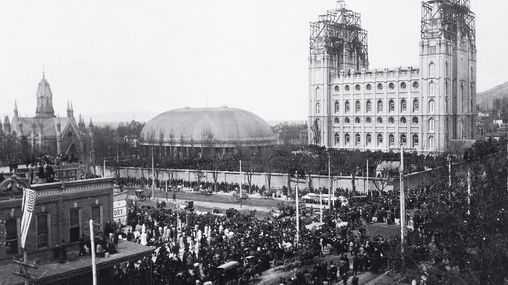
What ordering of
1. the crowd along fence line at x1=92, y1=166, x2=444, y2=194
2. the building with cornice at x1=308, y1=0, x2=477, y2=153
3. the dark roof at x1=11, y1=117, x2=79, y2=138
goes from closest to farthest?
the crowd along fence line at x1=92, y1=166, x2=444, y2=194, the building with cornice at x1=308, y1=0, x2=477, y2=153, the dark roof at x1=11, y1=117, x2=79, y2=138

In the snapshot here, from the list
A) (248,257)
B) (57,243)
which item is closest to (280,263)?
(248,257)

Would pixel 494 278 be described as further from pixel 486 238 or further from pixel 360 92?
pixel 360 92

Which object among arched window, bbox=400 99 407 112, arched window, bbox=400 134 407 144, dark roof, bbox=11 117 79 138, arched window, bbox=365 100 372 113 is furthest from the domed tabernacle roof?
arched window, bbox=400 99 407 112

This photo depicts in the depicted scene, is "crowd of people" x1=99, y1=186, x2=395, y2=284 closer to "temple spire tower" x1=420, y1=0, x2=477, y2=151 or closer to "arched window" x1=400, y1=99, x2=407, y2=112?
"temple spire tower" x1=420, y1=0, x2=477, y2=151

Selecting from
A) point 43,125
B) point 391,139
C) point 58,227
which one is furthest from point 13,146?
point 58,227

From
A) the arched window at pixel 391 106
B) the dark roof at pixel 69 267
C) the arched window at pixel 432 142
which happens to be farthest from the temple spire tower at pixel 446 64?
the dark roof at pixel 69 267

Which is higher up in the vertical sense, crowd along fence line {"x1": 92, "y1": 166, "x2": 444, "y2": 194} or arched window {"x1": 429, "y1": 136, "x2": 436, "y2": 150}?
arched window {"x1": 429, "y1": 136, "x2": 436, "y2": 150}

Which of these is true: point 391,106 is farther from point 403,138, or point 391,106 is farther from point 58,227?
point 58,227
